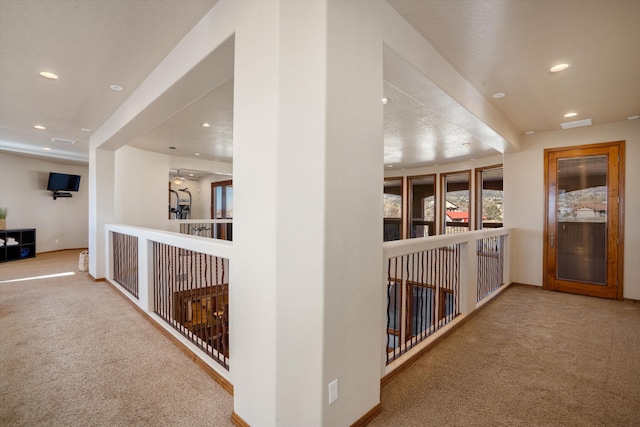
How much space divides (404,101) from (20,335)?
487 centimetres

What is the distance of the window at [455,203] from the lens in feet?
26.1

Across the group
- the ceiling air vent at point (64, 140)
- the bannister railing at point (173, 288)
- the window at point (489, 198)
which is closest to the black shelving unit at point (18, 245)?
the ceiling air vent at point (64, 140)

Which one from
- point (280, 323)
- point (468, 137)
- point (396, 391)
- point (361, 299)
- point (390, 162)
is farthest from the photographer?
point (390, 162)

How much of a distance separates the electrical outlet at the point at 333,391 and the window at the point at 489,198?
674cm

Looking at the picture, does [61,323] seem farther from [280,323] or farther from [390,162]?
[390,162]

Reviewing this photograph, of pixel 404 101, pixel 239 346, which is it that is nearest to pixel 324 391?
pixel 239 346

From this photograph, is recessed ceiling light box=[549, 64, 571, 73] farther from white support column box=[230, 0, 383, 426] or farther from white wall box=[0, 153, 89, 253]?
white wall box=[0, 153, 89, 253]

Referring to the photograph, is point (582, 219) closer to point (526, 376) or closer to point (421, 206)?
point (526, 376)

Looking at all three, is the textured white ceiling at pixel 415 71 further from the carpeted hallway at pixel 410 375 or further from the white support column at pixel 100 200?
the carpeted hallway at pixel 410 375

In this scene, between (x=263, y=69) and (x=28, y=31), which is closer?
(x=263, y=69)

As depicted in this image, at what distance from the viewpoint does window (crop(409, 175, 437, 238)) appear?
8.56 meters

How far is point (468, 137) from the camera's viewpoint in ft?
16.5

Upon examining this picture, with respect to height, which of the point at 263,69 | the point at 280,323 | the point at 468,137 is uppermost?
the point at 468,137

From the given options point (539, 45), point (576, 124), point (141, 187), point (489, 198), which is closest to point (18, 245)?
point (141, 187)
